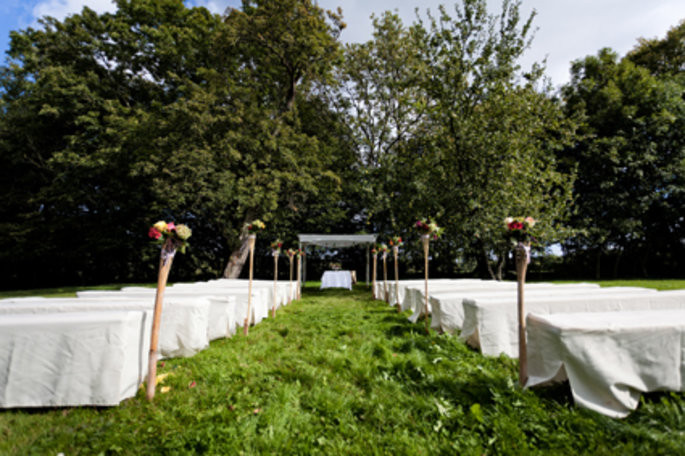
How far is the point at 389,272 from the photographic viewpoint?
70.2 feet

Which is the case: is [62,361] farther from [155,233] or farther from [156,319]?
[155,233]

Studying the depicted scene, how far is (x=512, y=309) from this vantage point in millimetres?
3863

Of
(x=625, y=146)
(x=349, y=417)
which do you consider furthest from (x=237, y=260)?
(x=625, y=146)

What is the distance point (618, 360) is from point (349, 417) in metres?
2.10

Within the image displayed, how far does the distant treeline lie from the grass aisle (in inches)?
357

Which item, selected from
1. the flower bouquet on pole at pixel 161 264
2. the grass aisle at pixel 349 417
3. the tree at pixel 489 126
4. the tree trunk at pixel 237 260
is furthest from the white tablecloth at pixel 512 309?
the tree trunk at pixel 237 260

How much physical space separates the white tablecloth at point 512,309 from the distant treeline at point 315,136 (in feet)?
22.0

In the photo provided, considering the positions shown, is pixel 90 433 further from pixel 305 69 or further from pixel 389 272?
pixel 389 272

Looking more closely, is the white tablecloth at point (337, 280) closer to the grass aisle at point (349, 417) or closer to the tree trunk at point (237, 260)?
the tree trunk at point (237, 260)

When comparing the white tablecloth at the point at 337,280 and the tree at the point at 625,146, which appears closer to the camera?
the white tablecloth at the point at 337,280

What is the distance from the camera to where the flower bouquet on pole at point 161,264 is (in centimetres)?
275

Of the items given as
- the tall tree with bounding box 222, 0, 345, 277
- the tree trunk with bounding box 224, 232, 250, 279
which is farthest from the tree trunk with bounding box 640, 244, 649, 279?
the tree trunk with bounding box 224, 232, 250, 279

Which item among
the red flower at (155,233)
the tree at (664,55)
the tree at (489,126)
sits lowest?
the red flower at (155,233)

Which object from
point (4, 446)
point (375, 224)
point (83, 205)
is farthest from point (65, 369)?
point (83, 205)
